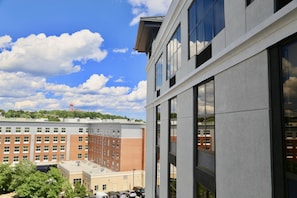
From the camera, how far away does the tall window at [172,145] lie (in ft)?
40.3

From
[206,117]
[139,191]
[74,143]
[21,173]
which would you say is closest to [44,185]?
[21,173]

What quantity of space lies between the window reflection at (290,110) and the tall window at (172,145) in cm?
809

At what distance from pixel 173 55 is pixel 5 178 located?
46032 millimetres

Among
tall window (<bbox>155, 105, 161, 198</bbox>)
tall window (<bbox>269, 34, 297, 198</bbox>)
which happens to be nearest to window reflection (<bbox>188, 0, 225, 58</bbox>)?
tall window (<bbox>269, 34, 297, 198</bbox>)

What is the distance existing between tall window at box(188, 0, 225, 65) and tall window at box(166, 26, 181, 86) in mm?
1801

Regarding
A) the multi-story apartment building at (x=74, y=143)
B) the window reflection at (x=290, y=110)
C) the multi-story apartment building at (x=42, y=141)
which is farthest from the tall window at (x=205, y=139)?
the multi-story apartment building at (x=42, y=141)

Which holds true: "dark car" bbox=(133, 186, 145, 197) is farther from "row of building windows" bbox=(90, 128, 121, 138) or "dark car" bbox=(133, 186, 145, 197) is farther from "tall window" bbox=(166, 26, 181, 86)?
"tall window" bbox=(166, 26, 181, 86)

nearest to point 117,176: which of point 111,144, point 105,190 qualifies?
point 105,190

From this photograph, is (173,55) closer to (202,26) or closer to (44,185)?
(202,26)

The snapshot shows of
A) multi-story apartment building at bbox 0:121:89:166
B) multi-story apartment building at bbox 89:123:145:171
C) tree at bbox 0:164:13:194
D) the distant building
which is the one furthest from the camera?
multi-story apartment building at bbox 0:121:89:166

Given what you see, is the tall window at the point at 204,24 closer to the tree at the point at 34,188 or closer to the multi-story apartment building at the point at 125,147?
the tree at the point at 34,188

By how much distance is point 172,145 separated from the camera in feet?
42.8

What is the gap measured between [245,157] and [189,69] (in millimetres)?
5423

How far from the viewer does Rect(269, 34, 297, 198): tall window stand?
428 cm
